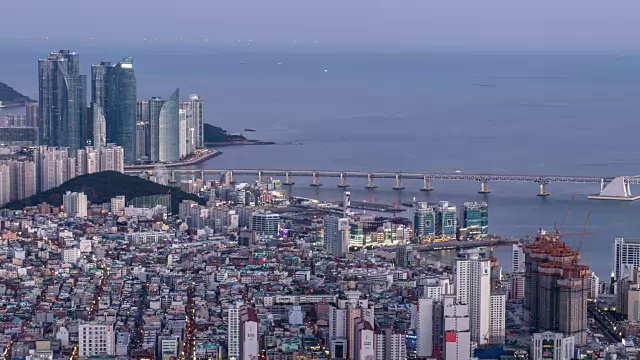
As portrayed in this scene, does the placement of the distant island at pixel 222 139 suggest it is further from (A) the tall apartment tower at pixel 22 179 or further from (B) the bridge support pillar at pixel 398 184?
(A) the tall apartment tower at pixel 22 179

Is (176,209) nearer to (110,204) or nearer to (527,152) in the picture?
(110,204)

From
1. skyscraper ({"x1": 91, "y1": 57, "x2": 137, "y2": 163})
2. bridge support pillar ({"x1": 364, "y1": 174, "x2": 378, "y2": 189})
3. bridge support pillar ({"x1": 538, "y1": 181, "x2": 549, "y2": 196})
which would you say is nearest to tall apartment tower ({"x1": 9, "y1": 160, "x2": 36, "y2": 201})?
skyscraper ({"x1": 91, "y1": 57, "x2": 137, "y2": 163})

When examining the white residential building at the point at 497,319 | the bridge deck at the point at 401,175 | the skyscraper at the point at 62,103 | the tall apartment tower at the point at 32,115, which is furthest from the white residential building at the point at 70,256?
the tall apartment tower at the point at 32,115

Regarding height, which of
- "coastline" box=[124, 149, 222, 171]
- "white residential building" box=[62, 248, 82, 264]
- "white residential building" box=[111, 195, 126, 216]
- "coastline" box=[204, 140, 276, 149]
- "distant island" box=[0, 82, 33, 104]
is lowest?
"white residential building" box=[62, 248, 82, 264]

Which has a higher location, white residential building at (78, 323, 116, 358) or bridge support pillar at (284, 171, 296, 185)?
bridge support pillar at (284, 171, 296, 185)

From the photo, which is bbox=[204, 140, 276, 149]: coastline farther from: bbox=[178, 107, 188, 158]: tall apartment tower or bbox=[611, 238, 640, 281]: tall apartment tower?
bbox=[611, 238, 640, 281]: tall apartment tower

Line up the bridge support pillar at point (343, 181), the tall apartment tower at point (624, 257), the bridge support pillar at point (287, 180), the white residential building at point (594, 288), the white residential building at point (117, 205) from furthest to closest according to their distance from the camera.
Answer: the bridge support pillar at point (287, 180) < the bridge support pillar at point (343, 181) < the white residential building at point (117, 205) < the tall apartment tower at point (624, 257) < the white residential building at point (594, 288)

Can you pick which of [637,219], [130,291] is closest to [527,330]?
[130,291]
